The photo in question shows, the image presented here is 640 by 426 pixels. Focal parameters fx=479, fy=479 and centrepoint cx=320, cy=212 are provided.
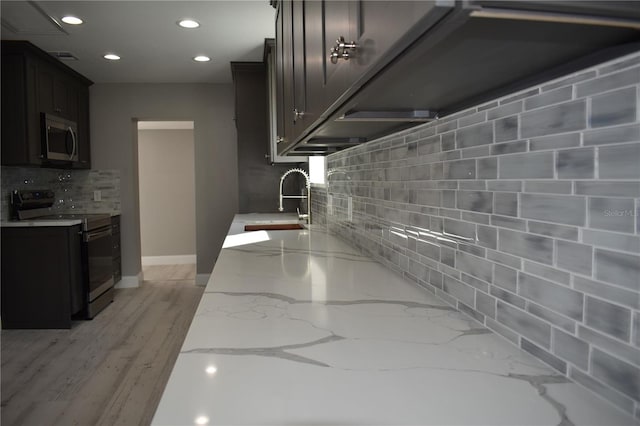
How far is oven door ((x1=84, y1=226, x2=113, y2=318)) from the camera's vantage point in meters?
4.21

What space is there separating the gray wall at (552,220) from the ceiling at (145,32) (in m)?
2.41

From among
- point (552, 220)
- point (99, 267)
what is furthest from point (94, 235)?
point (552, 220)

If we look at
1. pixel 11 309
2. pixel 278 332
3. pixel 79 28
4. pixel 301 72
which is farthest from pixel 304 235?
pixel 11 309

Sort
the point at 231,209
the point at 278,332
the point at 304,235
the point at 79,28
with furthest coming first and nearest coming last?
the point at 231,209, the point at 79,28, the point at 304,235, the point at 278,332

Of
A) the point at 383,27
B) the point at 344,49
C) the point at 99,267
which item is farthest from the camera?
the point at 99,267

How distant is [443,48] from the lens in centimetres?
64

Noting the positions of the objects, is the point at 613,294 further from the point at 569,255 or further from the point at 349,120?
the point at 349,120

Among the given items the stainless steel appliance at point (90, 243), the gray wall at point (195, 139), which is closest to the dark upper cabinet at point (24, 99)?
the stainless steel appliance at point (90, 243)

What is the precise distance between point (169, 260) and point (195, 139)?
2.56m

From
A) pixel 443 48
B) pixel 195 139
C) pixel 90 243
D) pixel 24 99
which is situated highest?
pixel 24 99

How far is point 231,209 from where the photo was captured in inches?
217

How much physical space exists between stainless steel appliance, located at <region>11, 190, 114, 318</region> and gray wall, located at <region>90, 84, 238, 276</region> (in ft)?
2.36

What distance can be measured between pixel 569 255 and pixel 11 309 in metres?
4.36

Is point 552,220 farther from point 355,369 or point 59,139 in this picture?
point 59,139
